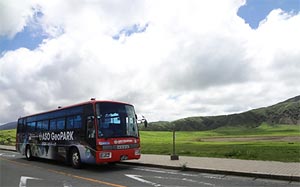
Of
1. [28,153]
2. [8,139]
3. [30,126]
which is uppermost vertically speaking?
[30,126]

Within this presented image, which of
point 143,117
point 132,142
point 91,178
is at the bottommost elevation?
point 91,178

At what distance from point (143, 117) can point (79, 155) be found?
369 cm

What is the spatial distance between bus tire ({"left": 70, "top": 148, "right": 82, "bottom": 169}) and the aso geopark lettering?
73cm

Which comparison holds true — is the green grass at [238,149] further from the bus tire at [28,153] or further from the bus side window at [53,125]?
the bus tire at [28,153]

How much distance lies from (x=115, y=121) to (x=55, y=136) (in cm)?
541

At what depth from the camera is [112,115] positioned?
59.5 ft

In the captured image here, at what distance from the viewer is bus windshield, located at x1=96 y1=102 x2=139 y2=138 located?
17.8 metres

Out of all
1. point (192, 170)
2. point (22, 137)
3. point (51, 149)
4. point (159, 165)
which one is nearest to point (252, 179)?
point (192, 170)

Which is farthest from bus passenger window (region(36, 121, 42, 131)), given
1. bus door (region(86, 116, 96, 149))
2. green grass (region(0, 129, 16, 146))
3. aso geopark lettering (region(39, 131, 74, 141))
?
green grass (region(0, 129, 16, 146))

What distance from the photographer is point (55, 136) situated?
71.8 ft

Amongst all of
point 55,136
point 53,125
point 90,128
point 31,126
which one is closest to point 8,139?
point 31,126

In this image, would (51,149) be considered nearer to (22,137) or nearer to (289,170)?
(22,137)

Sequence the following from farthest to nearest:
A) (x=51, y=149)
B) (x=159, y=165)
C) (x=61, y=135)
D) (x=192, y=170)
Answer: (x=51, y=149), (x=61, y=135), (x=159, y=165), (x=192, y=170)

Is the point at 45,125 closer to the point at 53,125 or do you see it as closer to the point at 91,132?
the point at 53,125
